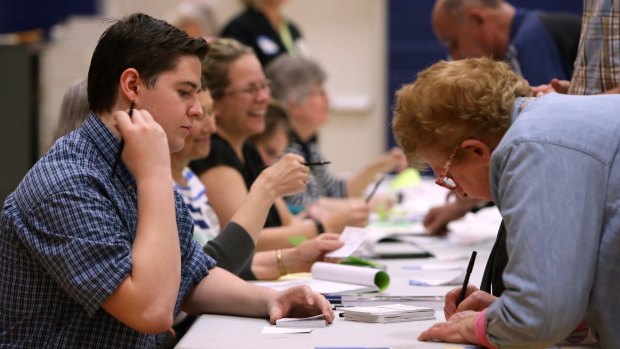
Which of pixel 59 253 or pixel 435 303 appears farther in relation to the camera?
pixel 435 303

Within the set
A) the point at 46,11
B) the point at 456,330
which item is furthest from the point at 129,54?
the point at 46,11

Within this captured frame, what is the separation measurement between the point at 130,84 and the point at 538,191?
836 millimetres

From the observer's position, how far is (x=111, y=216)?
1.68 metres

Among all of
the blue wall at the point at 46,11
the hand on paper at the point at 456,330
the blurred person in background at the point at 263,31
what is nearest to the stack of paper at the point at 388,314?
the hand on paper at the point at 456,330

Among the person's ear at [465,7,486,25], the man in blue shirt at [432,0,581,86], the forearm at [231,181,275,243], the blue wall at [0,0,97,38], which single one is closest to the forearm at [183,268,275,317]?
the forearm at [231,181,275,243]

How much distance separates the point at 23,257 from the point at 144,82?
0.41m

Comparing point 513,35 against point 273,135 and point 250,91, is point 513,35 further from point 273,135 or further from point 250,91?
point 250,91

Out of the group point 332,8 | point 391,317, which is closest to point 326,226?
point 391,317

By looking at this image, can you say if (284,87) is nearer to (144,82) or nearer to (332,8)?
(144,82)

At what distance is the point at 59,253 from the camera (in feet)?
5.29

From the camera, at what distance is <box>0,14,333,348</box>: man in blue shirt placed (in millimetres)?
1622

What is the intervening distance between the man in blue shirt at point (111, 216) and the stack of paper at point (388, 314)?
0.19 feet

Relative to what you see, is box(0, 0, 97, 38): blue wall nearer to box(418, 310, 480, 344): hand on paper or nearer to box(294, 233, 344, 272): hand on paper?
box(294, 233, 344, 272): hand on paper

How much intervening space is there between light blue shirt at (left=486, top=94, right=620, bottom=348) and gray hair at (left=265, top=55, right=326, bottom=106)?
319 cm
